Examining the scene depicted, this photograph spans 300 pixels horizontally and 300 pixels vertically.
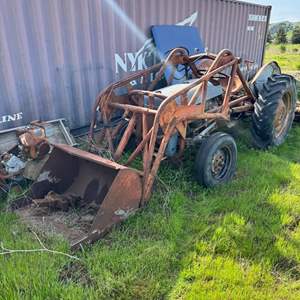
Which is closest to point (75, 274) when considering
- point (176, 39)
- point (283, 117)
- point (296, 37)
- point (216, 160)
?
point (216, 160)

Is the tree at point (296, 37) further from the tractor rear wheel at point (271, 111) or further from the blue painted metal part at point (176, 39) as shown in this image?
the tractor rear wheel at point (271, 111)

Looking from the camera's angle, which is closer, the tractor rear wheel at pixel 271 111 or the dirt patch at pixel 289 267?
the dirt patch at pixel 289 267

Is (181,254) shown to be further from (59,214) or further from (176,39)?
(176,39)

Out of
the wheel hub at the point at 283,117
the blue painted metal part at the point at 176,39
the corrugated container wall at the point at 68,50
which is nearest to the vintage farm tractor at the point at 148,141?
the wheel hub at the point at 283,117

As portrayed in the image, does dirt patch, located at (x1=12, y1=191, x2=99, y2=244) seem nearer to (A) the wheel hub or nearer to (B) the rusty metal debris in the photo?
(B) the rusty metal debris

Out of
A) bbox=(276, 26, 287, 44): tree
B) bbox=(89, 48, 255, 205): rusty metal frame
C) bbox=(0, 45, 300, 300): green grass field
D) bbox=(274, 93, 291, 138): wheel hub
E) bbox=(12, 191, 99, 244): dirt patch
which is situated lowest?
bbox=(276, 26, 287, 44): tree

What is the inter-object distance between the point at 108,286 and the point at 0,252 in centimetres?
87

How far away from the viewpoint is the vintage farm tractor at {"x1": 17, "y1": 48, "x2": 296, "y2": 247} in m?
2.74

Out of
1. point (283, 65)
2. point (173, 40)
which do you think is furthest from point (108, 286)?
point (283, 65)

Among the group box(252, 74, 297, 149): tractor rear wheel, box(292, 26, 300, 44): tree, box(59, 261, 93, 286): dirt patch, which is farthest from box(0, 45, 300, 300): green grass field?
box(292, 26, 300, 44): tree

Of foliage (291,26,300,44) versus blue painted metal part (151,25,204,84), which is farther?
foliage (291,26,300,44)

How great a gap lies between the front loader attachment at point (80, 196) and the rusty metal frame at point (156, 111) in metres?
0.22

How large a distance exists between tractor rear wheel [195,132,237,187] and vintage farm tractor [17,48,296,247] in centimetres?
1

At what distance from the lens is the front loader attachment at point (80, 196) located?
8.52ft
